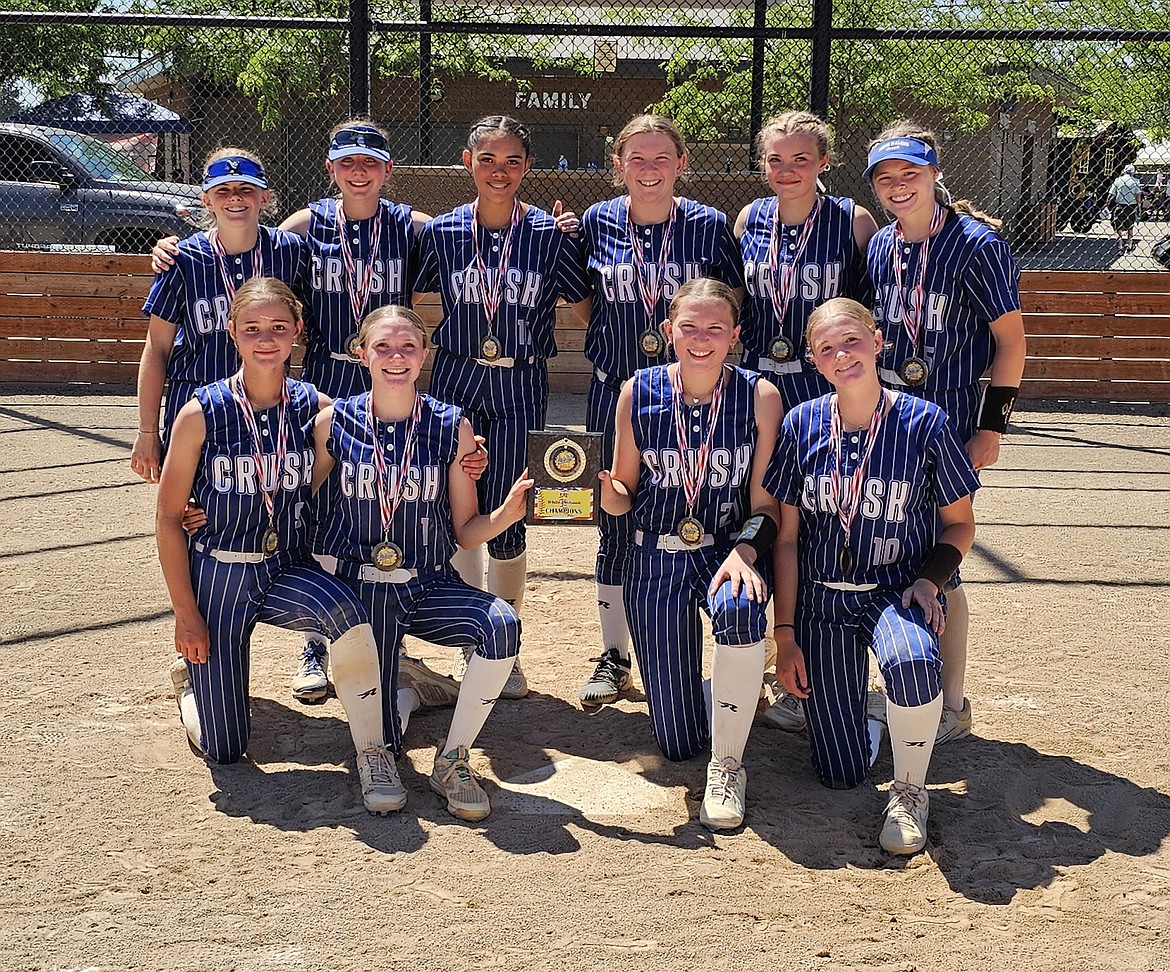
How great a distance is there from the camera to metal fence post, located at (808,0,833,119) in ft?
25.1

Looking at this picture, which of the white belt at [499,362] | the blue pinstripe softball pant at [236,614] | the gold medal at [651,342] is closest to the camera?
the blue pinstripe softball pant at [236,614]

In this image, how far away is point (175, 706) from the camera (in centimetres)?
395

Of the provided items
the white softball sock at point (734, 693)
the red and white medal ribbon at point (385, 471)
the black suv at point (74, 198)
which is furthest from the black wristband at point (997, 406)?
the black suv at point (74, 198)

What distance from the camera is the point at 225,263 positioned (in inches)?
157

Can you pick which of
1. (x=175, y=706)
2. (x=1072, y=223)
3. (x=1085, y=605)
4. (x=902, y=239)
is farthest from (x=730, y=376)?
(x=1072, y=223)

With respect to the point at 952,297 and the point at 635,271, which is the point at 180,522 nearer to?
the point at 635,271

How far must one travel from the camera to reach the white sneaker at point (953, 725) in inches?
148

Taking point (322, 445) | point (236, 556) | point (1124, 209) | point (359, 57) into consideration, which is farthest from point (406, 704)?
point (1124, 209)

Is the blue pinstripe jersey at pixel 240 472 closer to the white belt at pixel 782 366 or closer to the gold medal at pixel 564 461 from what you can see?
the gold medal at pixel 564 461

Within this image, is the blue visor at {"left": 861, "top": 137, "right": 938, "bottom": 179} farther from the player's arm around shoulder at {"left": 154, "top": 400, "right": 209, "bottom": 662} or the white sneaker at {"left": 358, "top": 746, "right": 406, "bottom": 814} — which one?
the white sneaker at {"left": 358, "top": 746, "right": 406, "bottom": 814}

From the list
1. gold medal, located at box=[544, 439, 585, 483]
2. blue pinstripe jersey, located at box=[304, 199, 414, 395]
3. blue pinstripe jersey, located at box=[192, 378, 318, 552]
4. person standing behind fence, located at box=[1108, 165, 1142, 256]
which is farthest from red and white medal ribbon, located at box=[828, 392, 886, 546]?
person standing behind fence, located at box=[1108, 165, 1142, 256]

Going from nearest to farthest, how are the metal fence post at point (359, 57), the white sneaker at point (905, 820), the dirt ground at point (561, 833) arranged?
1. the dirt ground at point (561, 833)
2. the white sneaker at point (905, 820)
3. the metal fence post at point (359, 57)

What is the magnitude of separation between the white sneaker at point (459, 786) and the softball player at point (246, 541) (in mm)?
122

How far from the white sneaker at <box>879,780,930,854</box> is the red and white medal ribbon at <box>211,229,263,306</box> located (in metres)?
2.35
